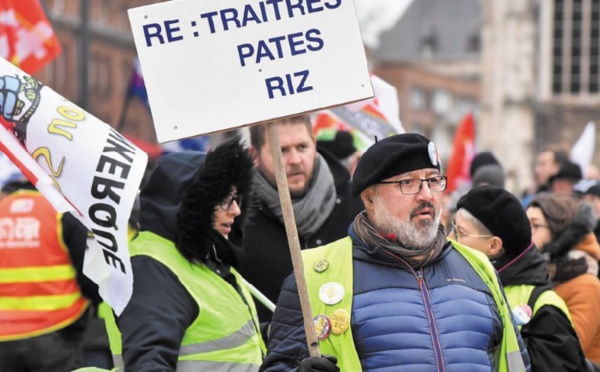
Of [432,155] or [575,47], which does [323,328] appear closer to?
[432,155]

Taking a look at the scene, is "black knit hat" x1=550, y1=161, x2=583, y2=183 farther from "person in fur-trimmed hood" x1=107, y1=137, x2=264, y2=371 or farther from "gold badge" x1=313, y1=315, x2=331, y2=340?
"gold badge" x1=313, y1=315, x2=331, y2=340

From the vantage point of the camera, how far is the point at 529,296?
5.72 m

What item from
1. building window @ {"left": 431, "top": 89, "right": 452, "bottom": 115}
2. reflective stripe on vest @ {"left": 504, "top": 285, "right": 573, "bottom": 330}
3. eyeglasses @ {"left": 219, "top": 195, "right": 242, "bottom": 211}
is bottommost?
building window @ {"left": 431, "top": 89, "right": 452, "bottom": 115}

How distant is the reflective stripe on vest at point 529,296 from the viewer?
18.6 feet

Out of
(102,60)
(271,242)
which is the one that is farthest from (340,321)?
(102,60)

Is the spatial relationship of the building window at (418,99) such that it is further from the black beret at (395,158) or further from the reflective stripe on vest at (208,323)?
the black beret at (395,158)

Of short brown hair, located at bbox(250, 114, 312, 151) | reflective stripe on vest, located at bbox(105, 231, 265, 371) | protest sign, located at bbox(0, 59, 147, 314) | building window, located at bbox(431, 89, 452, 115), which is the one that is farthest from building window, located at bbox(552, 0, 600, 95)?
protest sign, located at bbox(0, 59, 147, 314)

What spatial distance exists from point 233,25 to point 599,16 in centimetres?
4860

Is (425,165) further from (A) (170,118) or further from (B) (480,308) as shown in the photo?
(A) (170,118)

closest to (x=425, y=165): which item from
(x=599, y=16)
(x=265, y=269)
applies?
(x=265, y=269)

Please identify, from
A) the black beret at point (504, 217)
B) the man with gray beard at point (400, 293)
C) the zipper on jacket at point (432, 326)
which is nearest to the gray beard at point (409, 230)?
the man with gray beard at point (400, 293)

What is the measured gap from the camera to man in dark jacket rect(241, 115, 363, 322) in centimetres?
652

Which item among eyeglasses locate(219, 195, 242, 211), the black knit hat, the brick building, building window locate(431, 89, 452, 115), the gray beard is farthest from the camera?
building window locate(431, 89, 452, 115)

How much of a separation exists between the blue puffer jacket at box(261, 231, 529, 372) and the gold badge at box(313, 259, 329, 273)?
0.09 m
